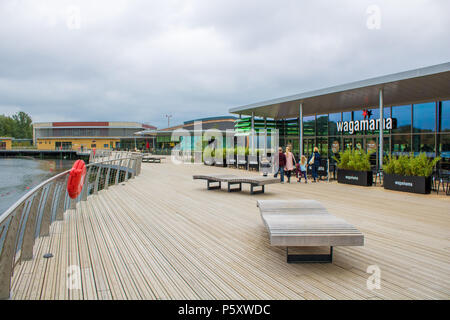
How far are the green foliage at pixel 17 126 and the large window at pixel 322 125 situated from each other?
123612mm

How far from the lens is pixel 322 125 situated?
20.6 m

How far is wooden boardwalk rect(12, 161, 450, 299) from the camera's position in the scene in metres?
3.08

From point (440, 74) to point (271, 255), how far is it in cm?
911

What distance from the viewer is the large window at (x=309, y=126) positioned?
69.6 feet

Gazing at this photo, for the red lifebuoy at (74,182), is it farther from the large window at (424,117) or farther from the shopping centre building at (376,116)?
the large window at (424,117)

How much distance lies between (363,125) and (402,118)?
217 cm

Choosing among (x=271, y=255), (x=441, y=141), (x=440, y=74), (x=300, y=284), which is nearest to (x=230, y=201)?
(x=271, y=255)

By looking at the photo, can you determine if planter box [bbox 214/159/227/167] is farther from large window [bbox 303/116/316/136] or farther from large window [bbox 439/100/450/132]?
large window [bbox 439/100/450/132]

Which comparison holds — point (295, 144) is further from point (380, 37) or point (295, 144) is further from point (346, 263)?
point (346, 263)

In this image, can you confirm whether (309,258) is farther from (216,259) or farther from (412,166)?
(412,166)

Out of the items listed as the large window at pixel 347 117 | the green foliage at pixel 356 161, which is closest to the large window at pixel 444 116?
the large window at pixel 347 117


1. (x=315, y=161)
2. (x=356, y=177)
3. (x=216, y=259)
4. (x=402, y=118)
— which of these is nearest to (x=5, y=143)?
(x=315, y=161)

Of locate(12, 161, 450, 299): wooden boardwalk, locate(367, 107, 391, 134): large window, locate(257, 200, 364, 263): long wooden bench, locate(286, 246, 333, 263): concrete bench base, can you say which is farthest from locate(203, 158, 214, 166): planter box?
locate(286, 246, 333, 263): concrete bench base

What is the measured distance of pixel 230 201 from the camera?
8.10m
